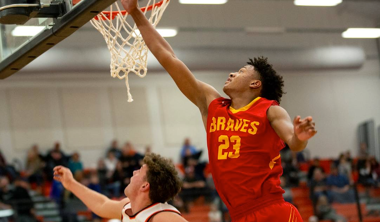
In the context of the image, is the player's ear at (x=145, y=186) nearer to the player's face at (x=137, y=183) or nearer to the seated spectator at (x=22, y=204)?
the player's face at (x=137, y=183)

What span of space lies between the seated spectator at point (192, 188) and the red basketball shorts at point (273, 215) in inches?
293

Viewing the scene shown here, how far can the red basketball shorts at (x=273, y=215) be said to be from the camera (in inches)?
133

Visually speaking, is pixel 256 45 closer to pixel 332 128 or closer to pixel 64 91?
pixel 332 128

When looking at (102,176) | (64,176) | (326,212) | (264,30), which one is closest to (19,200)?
(102,176)

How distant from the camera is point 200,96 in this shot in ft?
12.4

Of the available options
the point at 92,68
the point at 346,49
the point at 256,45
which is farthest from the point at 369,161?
the point at 92,68

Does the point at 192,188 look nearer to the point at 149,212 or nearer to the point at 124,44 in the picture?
the point at 124,44

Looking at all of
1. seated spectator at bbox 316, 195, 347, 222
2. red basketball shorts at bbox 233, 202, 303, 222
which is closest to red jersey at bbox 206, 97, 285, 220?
red basketball shorts at bbox 233, 202, 303, 222

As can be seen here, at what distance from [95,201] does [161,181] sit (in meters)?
0.78

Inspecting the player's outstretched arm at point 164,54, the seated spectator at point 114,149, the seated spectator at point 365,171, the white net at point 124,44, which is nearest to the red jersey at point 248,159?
the player's outstretched arm at point 164,54

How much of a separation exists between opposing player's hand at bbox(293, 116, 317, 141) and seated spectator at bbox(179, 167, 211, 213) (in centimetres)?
812

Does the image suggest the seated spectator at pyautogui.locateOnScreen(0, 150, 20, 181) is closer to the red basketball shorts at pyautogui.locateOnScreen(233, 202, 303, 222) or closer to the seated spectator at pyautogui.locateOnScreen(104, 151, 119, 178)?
the seated spectator at pyautogui.locateOnScreen(104, 151, 119, 178)

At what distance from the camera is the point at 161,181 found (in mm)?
3910

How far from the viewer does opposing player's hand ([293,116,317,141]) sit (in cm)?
278
